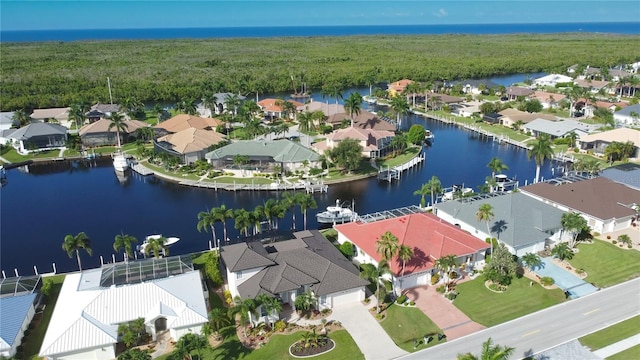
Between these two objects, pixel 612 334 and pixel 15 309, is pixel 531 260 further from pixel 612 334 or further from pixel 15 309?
pixel 15 309

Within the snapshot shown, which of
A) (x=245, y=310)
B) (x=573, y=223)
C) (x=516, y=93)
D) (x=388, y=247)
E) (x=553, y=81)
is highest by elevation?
(x=553, y=81)

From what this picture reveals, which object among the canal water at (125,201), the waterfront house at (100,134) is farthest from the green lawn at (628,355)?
the waterfront house at (100,134)

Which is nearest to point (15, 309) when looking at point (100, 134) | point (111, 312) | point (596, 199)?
point (111, 312)

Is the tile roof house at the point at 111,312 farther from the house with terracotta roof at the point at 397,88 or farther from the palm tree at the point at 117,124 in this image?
the house with terracotta roof at the point at 397,88

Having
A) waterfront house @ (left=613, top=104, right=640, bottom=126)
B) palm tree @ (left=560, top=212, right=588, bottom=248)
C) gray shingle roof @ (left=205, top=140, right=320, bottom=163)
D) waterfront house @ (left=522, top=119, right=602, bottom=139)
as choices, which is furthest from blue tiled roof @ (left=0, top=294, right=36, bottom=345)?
waterfront house @ (left=613, top=104, right=640, bottom=126)

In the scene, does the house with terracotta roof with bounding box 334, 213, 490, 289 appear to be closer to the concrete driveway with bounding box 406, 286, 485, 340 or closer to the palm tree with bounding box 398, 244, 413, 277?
the concrete driveway with bounding box 406, 286, 485, 340

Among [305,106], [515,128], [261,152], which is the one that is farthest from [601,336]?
[305,106]
